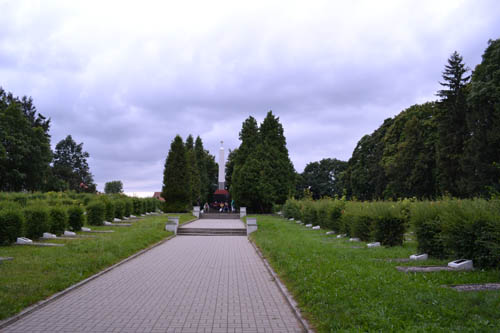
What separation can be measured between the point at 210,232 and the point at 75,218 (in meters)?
7.56

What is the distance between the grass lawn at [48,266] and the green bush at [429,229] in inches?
353

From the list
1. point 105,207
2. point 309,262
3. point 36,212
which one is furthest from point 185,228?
point 309,262

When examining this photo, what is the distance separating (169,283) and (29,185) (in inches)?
1734

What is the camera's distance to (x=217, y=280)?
9.50m

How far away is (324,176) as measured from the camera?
247 feet

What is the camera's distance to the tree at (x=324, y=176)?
74.4 metres

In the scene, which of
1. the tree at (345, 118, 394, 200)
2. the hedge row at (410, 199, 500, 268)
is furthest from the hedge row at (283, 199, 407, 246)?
the tree at (345, 118, 394, 200)

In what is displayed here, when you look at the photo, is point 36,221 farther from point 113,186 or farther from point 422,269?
point 113,186

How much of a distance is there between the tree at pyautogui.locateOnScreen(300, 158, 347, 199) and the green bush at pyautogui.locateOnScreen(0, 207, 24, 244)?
63404 mm

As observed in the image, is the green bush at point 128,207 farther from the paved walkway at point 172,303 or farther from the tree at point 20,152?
the paved walkway at point 172,303

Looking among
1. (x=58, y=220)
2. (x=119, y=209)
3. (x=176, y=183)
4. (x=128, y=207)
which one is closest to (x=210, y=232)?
(x=58, y=220)

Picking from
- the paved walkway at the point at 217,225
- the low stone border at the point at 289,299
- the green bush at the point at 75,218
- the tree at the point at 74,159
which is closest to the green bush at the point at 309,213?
the paved walkway at the point at 217,225

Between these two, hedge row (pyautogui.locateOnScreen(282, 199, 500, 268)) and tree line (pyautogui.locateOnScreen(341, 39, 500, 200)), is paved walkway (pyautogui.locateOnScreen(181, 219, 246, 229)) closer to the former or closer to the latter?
hedge row (pyautogui.locateOnScreen(282, 199, 500, 268))

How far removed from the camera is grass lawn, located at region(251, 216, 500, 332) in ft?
16.9
